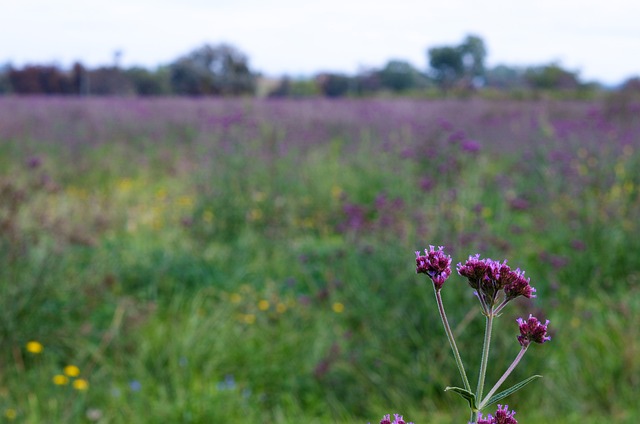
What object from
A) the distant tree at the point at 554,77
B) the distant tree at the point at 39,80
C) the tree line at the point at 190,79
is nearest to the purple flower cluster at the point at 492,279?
the tree line at the point at 190,79

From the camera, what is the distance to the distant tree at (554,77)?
1523 centimetres

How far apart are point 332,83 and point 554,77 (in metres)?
5.44

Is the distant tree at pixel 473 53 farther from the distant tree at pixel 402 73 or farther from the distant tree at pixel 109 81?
the distant tree at pixel 109 81

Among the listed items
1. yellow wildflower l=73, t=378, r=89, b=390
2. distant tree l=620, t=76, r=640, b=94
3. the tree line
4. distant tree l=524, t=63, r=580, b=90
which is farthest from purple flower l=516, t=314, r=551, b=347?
distant tree l=524, t=63, r=580, b=90

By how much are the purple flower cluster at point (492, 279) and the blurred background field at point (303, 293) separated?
2.03 metres

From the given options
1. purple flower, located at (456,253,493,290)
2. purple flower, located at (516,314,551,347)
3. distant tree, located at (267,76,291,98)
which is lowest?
purple flower, located at (516,314,551,347)

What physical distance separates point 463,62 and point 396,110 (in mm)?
5396

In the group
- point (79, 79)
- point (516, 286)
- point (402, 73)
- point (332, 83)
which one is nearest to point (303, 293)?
point (516, 286)

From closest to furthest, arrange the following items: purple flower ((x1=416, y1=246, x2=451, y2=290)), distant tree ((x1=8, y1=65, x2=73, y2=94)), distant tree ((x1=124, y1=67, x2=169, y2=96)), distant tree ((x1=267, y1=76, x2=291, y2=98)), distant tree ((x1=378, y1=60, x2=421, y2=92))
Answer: purple flower ((x1=416, y1=246, x2=451, y2=290)) → distant tree ((x1=378, y1=60, x2=421, y2=92)) → distant tree ((x1=8, y1=65, x2=73, y2=94)) → distant tree ((x1=124, y1=67, x2=169, y2=96)) → distant tree ((x1=267, y1=76, x2=291, y2=98))

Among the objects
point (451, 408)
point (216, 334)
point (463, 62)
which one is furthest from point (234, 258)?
point (463, 62)

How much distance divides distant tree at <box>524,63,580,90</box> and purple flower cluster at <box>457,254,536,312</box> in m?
14.9

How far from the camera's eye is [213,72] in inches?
593

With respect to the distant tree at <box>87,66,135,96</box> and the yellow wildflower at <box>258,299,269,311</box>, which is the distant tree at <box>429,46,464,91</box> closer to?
the yellow wildflower at <box>258,299,269,311</box>

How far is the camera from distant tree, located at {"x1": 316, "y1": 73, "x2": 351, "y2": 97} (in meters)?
18.0
